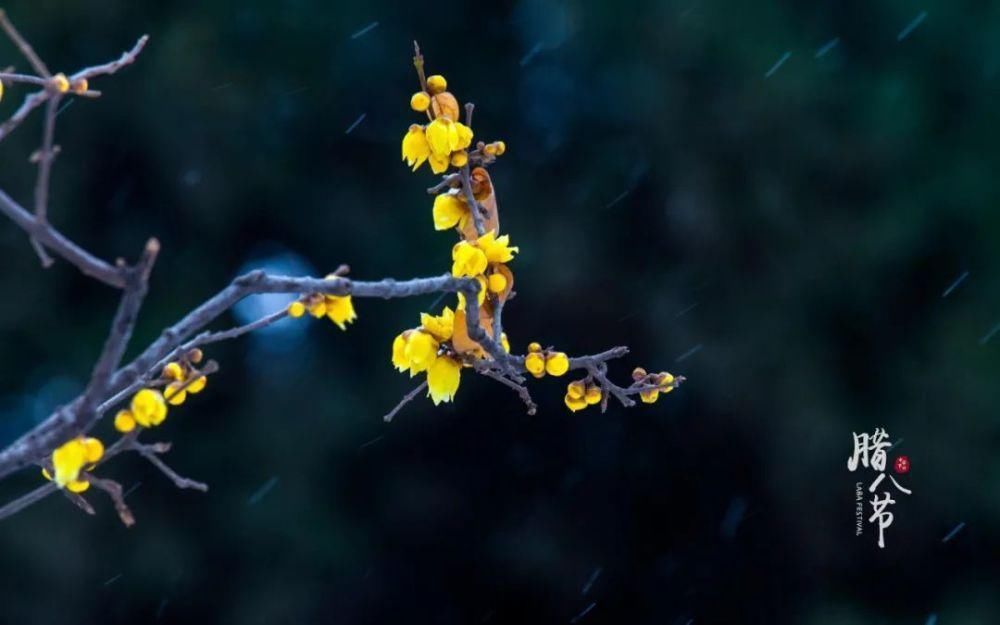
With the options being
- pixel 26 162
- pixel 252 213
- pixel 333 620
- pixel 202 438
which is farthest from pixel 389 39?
pixel 333 620

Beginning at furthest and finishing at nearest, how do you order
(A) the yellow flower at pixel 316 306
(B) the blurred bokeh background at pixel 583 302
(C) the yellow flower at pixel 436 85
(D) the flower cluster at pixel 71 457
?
(B) the blurred bokeh background at pixel 583 302
(C) the yellow flower at pixel 436 85
(A) the yellow flower at pixel 316 306
(D) the flower cluster at pixel 71 457

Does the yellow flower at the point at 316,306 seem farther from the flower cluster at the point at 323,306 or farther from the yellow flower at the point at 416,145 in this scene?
the yellow flower at the point at 416,145

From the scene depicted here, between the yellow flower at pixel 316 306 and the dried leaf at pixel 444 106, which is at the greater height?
the dried leaf at pixel 444 106

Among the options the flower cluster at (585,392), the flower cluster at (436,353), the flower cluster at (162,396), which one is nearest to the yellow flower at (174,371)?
the flower cluster at (162,396)

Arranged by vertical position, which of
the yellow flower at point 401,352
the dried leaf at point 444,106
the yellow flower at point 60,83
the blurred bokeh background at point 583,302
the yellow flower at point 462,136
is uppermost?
the yellow flower at point 60,83

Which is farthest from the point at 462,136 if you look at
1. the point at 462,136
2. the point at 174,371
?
the point at 174,371

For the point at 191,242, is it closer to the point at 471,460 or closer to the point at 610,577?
the point at 471,460
